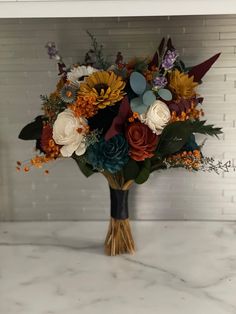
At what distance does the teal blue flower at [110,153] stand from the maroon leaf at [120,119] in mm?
22

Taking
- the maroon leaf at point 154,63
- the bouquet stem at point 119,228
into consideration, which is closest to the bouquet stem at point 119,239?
the bouquet stem at point 119,228

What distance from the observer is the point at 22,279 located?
102cm

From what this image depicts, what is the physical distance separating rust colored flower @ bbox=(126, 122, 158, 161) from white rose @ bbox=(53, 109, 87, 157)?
9 cm

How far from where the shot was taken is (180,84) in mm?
987

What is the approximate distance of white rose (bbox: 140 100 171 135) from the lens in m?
0.92

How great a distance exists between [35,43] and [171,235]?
23.5 inches

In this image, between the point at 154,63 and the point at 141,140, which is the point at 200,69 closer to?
the point at 154,63

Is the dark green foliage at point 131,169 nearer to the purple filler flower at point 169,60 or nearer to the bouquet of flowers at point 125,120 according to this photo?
the bouquet of flowers at point 125,120

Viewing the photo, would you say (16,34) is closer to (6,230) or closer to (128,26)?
(128,26)

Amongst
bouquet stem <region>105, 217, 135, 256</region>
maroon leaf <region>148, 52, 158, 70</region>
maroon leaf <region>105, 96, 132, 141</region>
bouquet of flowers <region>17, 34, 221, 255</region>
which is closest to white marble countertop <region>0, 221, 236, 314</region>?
bouquet stem <region>105, 217, 135, 256</region>

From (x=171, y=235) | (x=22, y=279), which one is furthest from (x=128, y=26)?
(x=22, y=279)

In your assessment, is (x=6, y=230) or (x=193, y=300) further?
(x=6, y=230)

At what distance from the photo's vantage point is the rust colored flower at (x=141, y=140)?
92 centimetres

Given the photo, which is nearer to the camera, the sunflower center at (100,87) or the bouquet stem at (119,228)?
the sunflower center at (100,87)
